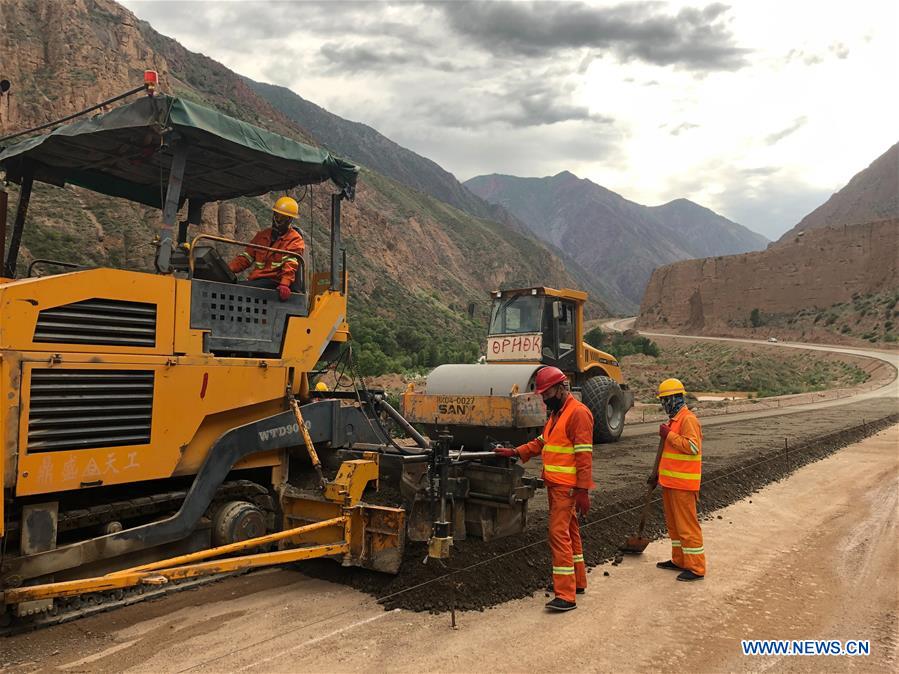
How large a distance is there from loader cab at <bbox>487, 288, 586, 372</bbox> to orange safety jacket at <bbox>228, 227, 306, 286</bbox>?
264 inches

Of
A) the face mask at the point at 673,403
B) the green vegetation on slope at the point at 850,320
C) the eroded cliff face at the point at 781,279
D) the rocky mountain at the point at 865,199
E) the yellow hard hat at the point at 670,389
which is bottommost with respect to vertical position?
the face mask at the point at 673,403

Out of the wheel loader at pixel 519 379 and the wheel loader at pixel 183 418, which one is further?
the wheel loader at pixel 519 379

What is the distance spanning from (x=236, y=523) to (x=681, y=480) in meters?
3.79

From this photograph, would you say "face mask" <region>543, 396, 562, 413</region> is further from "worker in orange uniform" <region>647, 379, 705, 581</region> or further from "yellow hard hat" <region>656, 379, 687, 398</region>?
"yellow hard hat" <region>656, 379, 687, 398</region>

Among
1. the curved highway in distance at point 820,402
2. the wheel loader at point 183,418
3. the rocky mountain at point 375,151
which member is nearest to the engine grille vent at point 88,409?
the wheel loader at point 183,418

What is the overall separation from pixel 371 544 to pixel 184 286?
2.32 meters

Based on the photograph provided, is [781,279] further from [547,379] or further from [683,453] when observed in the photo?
[547,379]

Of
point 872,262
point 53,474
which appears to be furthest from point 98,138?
point 872,262

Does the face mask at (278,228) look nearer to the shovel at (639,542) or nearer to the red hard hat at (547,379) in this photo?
the red hard hat at (547,379)

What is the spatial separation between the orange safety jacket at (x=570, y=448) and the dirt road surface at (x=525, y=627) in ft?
3.13

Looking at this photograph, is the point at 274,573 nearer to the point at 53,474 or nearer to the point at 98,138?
the point at 53,474

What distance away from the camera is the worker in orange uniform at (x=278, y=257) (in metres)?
5.56

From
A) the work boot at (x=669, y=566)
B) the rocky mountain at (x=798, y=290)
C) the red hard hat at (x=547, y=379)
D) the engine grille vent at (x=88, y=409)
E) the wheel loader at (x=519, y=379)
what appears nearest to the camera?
the engine grille vent at (x=88, y=409)

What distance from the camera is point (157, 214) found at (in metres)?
18.2
